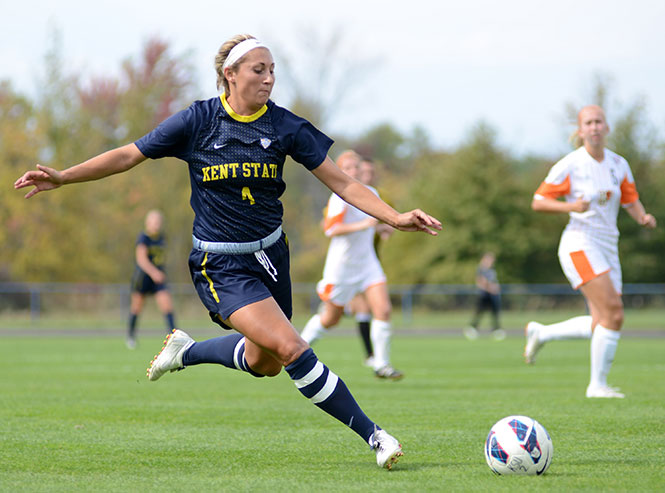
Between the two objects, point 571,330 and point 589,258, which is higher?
point 589,258

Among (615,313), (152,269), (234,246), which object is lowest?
(152,269)

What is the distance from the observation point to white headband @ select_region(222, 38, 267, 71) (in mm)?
5277

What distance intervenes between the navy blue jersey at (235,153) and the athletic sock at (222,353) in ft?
3.40

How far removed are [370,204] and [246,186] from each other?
725 millimetres

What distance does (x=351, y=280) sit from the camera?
11.1m

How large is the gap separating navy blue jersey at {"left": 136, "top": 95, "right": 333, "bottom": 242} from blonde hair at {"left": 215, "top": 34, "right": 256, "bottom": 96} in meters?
0.10

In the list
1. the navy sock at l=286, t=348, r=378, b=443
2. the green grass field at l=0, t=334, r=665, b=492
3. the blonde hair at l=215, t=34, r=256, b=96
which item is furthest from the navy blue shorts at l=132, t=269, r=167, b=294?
the navy sock at l=286, t=348, r=378, b=443

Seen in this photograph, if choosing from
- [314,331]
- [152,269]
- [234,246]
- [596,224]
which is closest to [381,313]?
[314,331]

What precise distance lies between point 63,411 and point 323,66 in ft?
123

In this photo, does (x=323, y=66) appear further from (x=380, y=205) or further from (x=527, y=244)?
(x=380, y=205)

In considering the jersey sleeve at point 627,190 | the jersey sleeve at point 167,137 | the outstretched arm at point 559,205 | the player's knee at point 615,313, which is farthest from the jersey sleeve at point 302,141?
the jersey sleeve at point 627,190

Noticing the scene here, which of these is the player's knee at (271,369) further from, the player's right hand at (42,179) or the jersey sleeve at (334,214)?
the jersey sleeve at (334,214)

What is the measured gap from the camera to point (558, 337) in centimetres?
952

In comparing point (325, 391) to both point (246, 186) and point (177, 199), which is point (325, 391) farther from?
point (177, 199)
